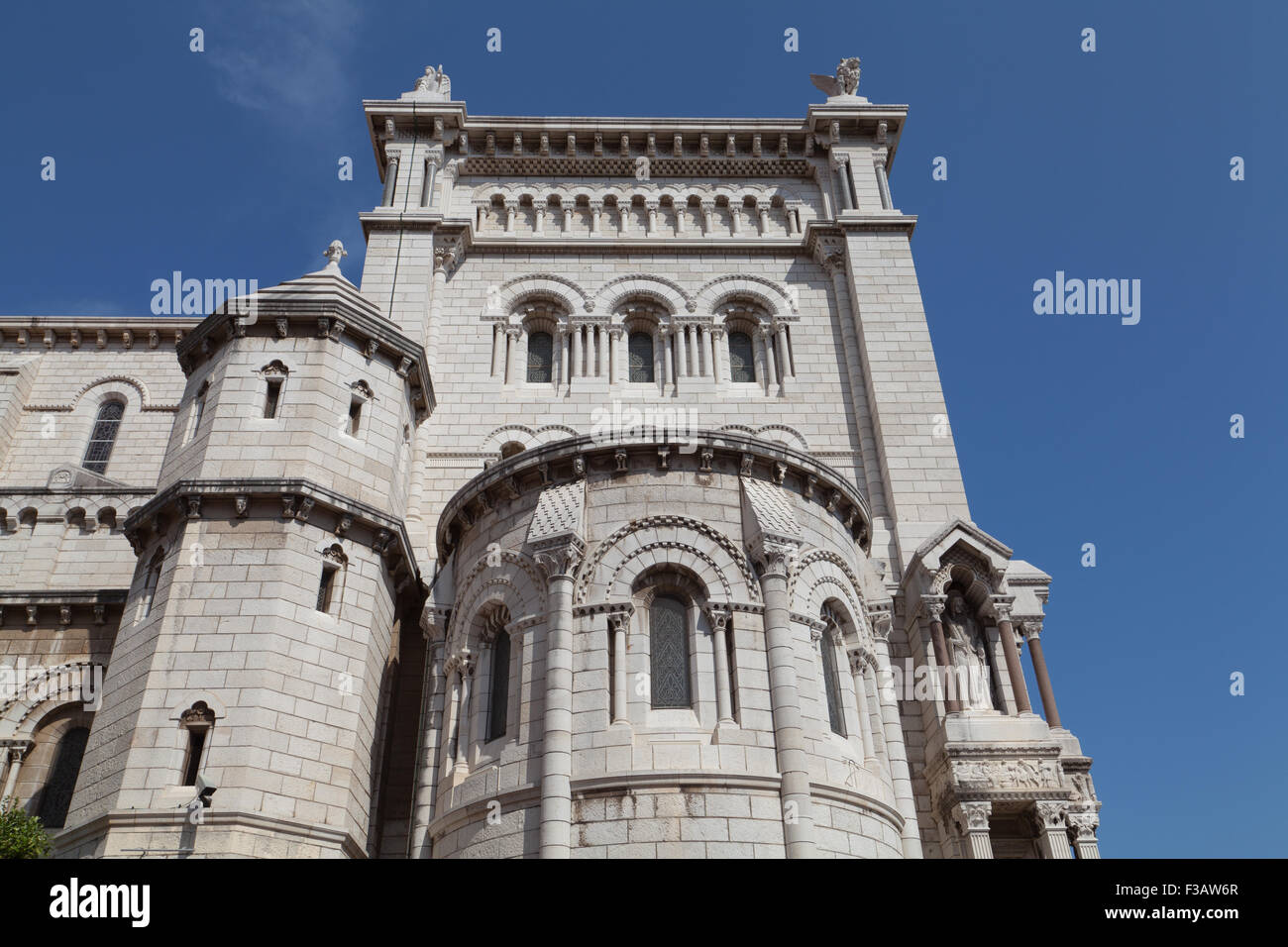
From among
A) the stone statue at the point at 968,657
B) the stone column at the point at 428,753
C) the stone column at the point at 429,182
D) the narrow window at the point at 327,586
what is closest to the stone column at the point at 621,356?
the stone column at the point at 429,182

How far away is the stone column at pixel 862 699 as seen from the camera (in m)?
18.0

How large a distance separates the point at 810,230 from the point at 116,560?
21691 millimetres

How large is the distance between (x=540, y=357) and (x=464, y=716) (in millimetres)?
13097

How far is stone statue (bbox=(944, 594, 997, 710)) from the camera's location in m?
20.9

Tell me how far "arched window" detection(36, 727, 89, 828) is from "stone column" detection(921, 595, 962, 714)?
59.0ft

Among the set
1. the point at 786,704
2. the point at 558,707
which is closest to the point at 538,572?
the point at 558,707

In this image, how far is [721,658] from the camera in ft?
54.5

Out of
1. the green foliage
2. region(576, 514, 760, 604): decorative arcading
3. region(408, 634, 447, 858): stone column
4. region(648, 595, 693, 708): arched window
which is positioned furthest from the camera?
region(408, 634, 447, 858): stone column

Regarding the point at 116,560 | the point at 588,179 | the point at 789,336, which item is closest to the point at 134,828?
the point at 116,560

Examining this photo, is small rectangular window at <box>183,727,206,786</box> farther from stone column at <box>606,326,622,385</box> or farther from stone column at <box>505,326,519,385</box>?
stone column at <box>606,326,622,385</box>

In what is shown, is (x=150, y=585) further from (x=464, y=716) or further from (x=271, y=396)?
(x=464, y=716)

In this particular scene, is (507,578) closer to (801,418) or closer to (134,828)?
(134,828)

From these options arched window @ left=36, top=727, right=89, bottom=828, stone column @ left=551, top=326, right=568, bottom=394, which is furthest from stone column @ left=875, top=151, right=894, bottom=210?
arched window @ left=36, top=727, right=89, bottom=828
